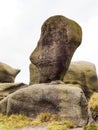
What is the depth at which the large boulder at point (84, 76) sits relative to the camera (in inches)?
1382

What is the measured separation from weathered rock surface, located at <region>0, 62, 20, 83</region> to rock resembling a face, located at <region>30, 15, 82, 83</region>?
47.9ft

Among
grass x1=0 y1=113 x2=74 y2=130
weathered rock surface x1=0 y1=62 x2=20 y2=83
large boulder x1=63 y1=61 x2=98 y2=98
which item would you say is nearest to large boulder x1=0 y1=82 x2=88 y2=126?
grass x1=0 y1=113 x2=74 y2=130

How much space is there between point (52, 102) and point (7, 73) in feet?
54.9

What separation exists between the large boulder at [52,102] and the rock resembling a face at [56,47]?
68cm

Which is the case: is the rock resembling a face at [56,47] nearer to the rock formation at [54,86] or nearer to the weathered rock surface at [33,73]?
the rock formation at [54,86]

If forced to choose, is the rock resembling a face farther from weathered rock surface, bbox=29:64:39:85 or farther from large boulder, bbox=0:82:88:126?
weathered rock surface, bbox=29:64:39:85

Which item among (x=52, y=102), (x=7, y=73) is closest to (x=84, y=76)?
(x=7, y=73)

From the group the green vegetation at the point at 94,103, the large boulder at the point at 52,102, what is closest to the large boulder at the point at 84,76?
the large boulder at the point at 52,102

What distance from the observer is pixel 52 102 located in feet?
59.9

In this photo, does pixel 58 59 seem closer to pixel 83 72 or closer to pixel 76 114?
pixel 76 114

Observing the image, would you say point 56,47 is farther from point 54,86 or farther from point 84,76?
point 84,76

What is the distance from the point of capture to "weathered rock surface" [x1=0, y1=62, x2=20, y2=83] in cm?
3444

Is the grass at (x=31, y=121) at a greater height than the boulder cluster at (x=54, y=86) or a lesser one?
lesser

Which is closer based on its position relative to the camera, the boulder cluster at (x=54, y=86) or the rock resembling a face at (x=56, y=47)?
Result: the boulder cluster at (x=54, y=86)
